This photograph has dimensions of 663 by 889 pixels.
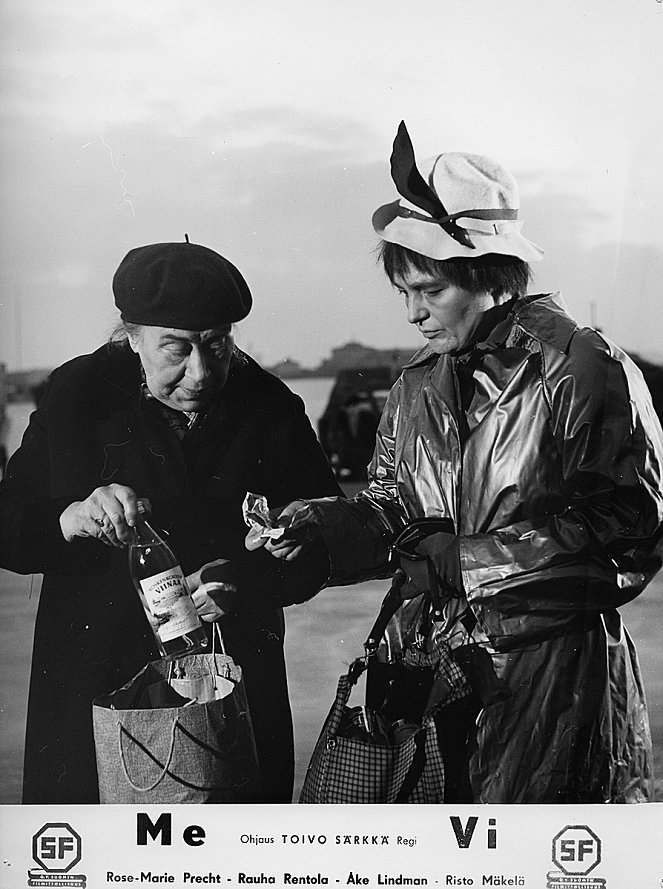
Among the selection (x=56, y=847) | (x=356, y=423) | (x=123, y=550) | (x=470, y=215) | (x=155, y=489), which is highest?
(x=470, y=215)

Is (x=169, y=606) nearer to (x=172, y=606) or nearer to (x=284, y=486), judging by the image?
(x=172, y=606)

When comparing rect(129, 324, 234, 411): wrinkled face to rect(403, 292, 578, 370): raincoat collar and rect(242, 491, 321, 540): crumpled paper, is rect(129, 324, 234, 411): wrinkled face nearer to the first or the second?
rect(242, 491, 321, 540): crumpled paper

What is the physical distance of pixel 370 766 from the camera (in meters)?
1.98

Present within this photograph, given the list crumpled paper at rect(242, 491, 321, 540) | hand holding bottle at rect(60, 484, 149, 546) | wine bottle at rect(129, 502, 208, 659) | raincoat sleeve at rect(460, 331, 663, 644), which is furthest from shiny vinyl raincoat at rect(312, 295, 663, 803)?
hand holding bottle at rect(60, 484, 149, 546)

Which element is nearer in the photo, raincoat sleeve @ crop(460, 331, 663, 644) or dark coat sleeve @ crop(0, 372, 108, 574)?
raincoat sleeve @ crop(460, 331, 663, 644)

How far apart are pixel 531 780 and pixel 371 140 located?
1.27m

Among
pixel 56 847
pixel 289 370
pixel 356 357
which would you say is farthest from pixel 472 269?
pixel 56 847

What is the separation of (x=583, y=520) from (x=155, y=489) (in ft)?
2.71

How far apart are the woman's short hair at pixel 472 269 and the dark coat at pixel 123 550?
0.33m

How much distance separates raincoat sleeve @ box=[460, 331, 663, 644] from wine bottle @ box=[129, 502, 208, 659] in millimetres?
537

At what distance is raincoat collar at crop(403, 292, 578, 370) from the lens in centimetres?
Result: 199

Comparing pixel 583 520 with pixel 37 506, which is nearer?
pixel 583 520

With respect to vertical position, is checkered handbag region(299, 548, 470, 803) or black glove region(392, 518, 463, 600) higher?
black glove region(392, 518, 463, 600)

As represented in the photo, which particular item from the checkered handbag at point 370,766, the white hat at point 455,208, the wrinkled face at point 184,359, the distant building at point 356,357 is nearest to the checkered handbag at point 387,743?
the checkered handbag at point 370,766
